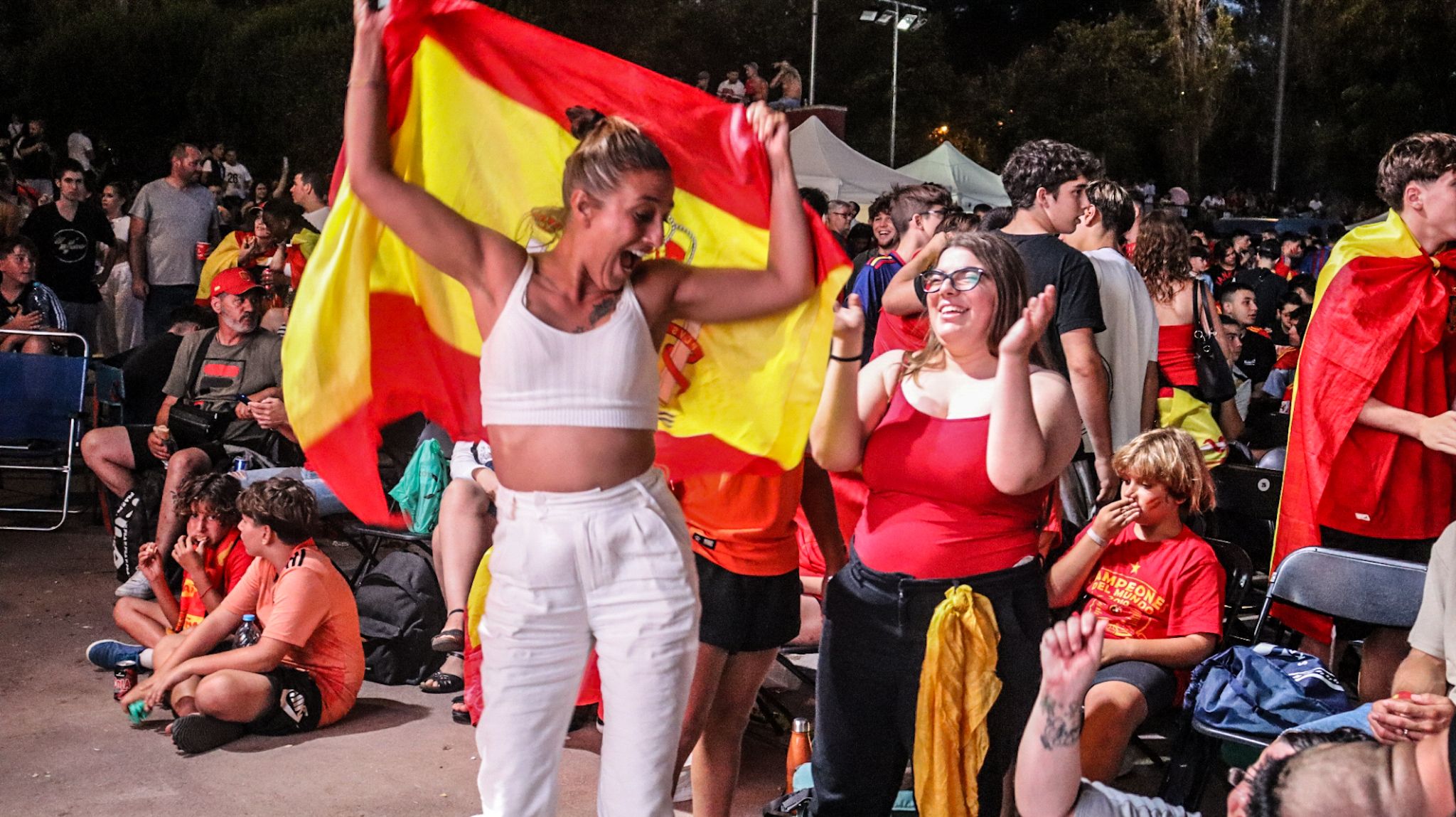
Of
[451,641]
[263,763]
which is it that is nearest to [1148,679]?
[451,641]

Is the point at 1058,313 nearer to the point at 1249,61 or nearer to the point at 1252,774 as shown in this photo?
the point at 1252,774

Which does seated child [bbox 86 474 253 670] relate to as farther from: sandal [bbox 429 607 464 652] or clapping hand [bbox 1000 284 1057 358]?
clapping hand [bbox 1000 284 1057 358]

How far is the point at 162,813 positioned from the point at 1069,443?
297 cm

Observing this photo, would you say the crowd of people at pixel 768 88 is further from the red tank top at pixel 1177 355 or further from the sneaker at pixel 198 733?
the sneaker at pixel 198 733

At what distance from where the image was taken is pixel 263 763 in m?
4.80

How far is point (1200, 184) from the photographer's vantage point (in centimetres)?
4603

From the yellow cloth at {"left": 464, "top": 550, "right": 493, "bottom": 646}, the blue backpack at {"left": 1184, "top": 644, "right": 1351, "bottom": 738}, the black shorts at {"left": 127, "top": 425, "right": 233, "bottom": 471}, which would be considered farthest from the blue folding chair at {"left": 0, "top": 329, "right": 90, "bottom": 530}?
the blue backpack at {"left": 1184, "top": 644, "right": 1351, "bottom": 738}

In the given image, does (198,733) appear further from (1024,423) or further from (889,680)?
(1024,423)

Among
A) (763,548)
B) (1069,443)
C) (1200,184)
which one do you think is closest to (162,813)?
(763,548)

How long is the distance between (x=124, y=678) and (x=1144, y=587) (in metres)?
3.66

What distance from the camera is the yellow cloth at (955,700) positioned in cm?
306

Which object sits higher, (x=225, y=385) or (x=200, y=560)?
(x=225, y=385)

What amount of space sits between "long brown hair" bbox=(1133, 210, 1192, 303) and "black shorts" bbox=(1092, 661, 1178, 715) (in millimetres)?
2005

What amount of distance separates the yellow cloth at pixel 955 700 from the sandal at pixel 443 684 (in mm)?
2897
